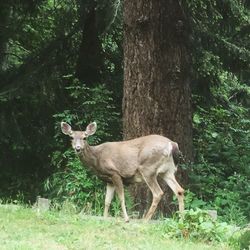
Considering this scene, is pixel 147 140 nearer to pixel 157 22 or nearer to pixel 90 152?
pixel 90 152

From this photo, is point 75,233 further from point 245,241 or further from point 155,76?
point 155,76

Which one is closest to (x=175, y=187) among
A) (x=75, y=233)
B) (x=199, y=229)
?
(x=199, y=229)

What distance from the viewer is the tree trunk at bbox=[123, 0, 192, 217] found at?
12.2 meters

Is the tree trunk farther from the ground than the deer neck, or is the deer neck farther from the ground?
the tree trunk

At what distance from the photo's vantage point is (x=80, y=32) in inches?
636

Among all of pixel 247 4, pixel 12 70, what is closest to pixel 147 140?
pixel 247 4

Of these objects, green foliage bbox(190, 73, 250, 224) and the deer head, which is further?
green foliage bbox(190, 73, 250, 224)

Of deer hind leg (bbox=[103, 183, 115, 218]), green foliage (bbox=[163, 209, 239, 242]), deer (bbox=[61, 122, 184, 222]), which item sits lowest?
deer hind leg (bbox=[103, 183, 115, 218])

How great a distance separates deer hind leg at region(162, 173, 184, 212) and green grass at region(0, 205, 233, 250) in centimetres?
136

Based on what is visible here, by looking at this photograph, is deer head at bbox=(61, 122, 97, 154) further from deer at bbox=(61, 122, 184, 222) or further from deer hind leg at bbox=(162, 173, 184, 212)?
deer hind leg at bbox=(162, 173, 184, 212)

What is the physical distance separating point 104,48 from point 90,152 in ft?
20.2

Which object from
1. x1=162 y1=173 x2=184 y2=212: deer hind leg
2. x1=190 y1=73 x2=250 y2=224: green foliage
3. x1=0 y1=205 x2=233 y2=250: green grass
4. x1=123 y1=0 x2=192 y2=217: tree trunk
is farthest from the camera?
x1=123 y1=0 x2=192 y2=217: tree trunk

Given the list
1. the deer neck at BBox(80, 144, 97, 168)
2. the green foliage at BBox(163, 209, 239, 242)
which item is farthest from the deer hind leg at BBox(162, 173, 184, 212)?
the green foliage at BBox(163, 209, 239, 242)

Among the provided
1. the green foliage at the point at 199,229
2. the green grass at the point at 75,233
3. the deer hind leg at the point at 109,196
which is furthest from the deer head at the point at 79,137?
the green foliage at the point at 199,229
